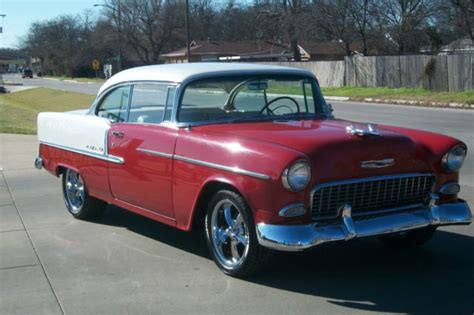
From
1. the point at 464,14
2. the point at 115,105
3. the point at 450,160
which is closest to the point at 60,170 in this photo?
the point at 115,105

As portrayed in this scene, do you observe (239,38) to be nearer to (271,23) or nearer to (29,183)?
(271,23)

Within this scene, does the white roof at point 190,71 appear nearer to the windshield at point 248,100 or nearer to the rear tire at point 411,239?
the windshield at point 248,100

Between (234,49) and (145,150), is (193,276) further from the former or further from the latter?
(234,49)

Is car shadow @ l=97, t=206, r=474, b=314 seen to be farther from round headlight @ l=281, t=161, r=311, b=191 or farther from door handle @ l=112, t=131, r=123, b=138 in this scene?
door handle @ l=112, t=131, r=123, b=138

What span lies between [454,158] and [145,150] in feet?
8.74

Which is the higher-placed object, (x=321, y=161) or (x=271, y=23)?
(x=271, y=23)

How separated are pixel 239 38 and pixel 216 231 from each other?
3681 inches

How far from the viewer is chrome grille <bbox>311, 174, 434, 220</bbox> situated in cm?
444

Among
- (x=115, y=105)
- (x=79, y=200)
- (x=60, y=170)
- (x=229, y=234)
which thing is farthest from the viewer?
(x=60, y=170)

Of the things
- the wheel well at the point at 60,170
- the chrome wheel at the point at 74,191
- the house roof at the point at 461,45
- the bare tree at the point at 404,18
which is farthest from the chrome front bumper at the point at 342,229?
the house roof at the point at 461,45

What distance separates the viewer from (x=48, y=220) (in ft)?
23.0

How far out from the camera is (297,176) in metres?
4.29

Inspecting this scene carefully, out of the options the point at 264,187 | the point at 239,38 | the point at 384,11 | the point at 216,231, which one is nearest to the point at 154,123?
the point at 216,231

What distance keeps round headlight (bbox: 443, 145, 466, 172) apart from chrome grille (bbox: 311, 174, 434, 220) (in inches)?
8.8
